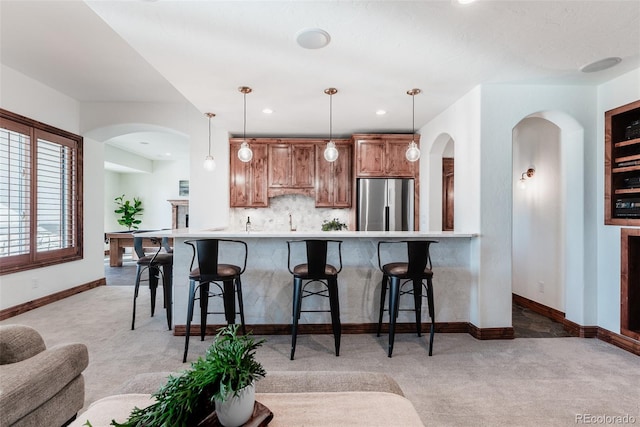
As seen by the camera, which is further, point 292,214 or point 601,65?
point 292,214

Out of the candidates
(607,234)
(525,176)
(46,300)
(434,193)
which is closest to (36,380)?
(46,300)

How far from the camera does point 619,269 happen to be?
2.96 metres

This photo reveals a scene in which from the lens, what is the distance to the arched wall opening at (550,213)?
321 centimetres

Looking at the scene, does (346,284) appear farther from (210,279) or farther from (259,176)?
(259,176)

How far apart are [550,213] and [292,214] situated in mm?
3833

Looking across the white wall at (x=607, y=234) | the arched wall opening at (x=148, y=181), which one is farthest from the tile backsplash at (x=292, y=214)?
the arched wall opening at (x=148, y=181)

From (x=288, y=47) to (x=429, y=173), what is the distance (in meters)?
3.04

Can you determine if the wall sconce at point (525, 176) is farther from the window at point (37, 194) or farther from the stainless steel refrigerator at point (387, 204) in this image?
the window at point (37, 194)

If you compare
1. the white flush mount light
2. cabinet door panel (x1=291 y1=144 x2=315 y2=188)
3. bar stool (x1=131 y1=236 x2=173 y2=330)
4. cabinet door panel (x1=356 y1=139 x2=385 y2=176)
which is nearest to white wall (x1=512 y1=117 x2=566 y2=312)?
cabinet door panel (x1=356 y1=139 x2=385 y2=176)

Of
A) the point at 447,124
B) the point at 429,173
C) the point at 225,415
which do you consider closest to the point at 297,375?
the point at 225,415

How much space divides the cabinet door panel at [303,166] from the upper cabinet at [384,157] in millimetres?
802

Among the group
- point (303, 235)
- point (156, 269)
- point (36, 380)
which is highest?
point (303, 235)

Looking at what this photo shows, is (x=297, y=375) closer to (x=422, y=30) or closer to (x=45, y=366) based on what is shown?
(x=45, y=366)

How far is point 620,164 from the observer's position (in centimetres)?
300
